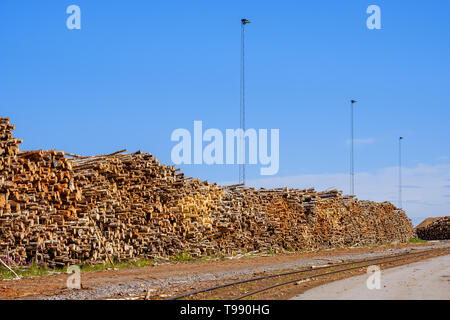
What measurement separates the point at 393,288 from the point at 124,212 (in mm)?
10971

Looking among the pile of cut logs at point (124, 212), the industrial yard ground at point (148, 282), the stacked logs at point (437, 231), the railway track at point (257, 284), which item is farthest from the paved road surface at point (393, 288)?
the stacked logs at point (437, 231)

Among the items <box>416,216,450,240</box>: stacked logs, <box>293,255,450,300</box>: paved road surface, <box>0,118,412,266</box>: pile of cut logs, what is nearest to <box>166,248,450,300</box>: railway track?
<box>293,255,450,300</box>: paved road surface

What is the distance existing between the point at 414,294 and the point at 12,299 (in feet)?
30.9

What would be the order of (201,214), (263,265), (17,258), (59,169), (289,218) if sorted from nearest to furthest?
(17,258), (59,169), (263,265), (201,214), (289,218)

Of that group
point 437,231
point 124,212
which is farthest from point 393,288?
point 437,231

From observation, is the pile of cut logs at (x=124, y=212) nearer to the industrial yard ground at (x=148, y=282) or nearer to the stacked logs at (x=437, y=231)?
the industrial yard ground at (x=148, y=282)

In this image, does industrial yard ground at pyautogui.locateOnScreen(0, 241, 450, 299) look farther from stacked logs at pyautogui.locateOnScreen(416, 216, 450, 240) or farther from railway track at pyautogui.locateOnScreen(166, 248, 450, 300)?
stacked logs at pyautogui.locateOnScreen(416, 216, 450, 240)

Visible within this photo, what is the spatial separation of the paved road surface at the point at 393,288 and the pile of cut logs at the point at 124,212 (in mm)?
8785

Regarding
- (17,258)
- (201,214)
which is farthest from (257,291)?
(201,214)

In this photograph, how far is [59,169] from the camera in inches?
730

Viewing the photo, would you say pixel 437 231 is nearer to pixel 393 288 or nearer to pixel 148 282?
pixel 393 288

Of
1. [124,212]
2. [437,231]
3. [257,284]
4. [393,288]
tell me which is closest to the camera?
[393,288]

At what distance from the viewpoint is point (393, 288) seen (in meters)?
13.9

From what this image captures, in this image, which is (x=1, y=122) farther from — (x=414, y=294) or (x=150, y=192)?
(x=414, y=294)
